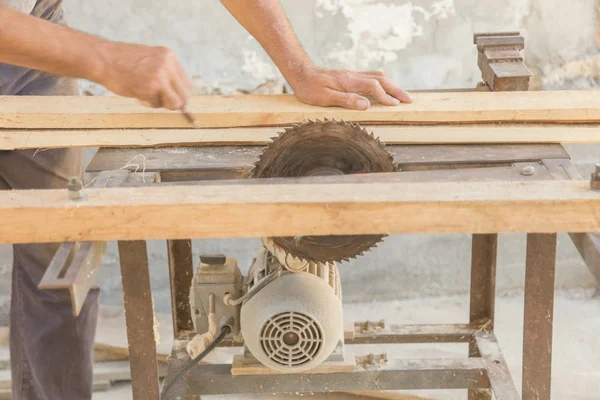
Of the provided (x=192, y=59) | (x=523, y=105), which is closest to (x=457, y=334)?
(x=523, y=105)

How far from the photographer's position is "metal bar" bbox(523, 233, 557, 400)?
1772 millimetres

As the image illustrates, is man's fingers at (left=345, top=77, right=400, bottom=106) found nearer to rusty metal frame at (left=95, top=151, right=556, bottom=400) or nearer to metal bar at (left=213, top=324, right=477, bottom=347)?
rusty metal frame at (left=95, top=151, right=556, bottom=400)

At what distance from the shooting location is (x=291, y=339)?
1910 millimetres

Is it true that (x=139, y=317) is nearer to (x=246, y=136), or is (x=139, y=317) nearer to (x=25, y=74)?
(x=246, y=136)

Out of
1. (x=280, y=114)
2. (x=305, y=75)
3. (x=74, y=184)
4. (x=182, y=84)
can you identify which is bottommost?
(x=74, y=184)

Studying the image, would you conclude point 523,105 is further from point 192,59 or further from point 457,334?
point 192,59

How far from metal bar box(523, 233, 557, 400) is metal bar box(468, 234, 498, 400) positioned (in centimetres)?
47

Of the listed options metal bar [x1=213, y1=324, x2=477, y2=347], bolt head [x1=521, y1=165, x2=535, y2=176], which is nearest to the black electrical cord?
metal bar [x1=213, y1=324, x2=477, y2=347]

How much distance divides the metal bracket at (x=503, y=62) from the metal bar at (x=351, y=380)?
75 centimetres

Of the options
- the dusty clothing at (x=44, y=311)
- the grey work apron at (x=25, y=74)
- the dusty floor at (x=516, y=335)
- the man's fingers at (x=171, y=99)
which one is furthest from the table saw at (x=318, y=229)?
the dusty floor at (x=516, y=335)

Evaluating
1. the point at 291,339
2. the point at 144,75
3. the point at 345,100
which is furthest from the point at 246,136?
the point at 291,339

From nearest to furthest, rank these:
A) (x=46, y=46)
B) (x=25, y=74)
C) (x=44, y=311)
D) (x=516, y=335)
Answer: (x=46, y=46)
(x=25, y=74)
(x=44, y=311)
(x=516, y=335)

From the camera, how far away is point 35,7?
7.52ft

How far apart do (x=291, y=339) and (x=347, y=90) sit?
60cm
